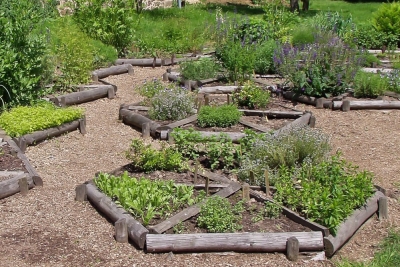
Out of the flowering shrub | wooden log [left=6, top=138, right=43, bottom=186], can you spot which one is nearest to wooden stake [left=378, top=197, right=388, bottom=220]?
wooden log [left=6, top=138, right=43, bottom=186]

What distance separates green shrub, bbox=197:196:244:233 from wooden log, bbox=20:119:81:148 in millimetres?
3294

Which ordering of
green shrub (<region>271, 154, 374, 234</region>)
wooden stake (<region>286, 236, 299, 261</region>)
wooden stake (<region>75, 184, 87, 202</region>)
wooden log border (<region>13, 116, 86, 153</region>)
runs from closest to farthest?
wooden stake (<region>286, 236, 299, 261</region>) < green shrub (<region>271, 154, 374, 234</region>) < wooden stake (<region>75, 184, 87, 202</region>) < wooden log border (<region>13, 116, 86, 153</region>)

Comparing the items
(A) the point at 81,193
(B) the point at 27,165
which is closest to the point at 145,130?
(B) the point at 27,165


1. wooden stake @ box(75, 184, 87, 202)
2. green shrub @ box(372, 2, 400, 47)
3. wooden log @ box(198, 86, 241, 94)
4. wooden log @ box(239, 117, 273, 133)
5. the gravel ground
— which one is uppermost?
green shrub @ box(372, 2, 400, 47)

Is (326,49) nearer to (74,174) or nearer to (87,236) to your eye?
(74,174)

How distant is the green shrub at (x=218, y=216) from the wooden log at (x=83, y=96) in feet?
15.1

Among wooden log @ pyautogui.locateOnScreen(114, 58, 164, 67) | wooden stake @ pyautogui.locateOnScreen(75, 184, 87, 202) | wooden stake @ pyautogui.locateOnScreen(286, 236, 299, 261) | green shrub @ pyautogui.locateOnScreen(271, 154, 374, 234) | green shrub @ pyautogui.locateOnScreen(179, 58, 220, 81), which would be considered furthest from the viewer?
wooden log @ pyautogui.locateOnScreen(114, 58, 164, 67)

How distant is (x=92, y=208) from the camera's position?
6512 millimetres

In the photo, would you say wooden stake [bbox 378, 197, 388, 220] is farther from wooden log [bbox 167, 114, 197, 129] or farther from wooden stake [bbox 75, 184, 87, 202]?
wooden log [bbox 167, 114, 197, 129]

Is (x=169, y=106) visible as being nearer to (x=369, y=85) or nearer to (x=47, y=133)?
(x=47, y=133)

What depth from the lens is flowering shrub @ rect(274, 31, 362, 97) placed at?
34.1 feet

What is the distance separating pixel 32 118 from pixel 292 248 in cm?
460

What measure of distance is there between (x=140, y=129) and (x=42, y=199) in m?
2.68

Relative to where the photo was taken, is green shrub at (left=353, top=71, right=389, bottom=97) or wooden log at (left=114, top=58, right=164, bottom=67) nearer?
green shrub at (left=353, top=71, right=389, bottom=97)
